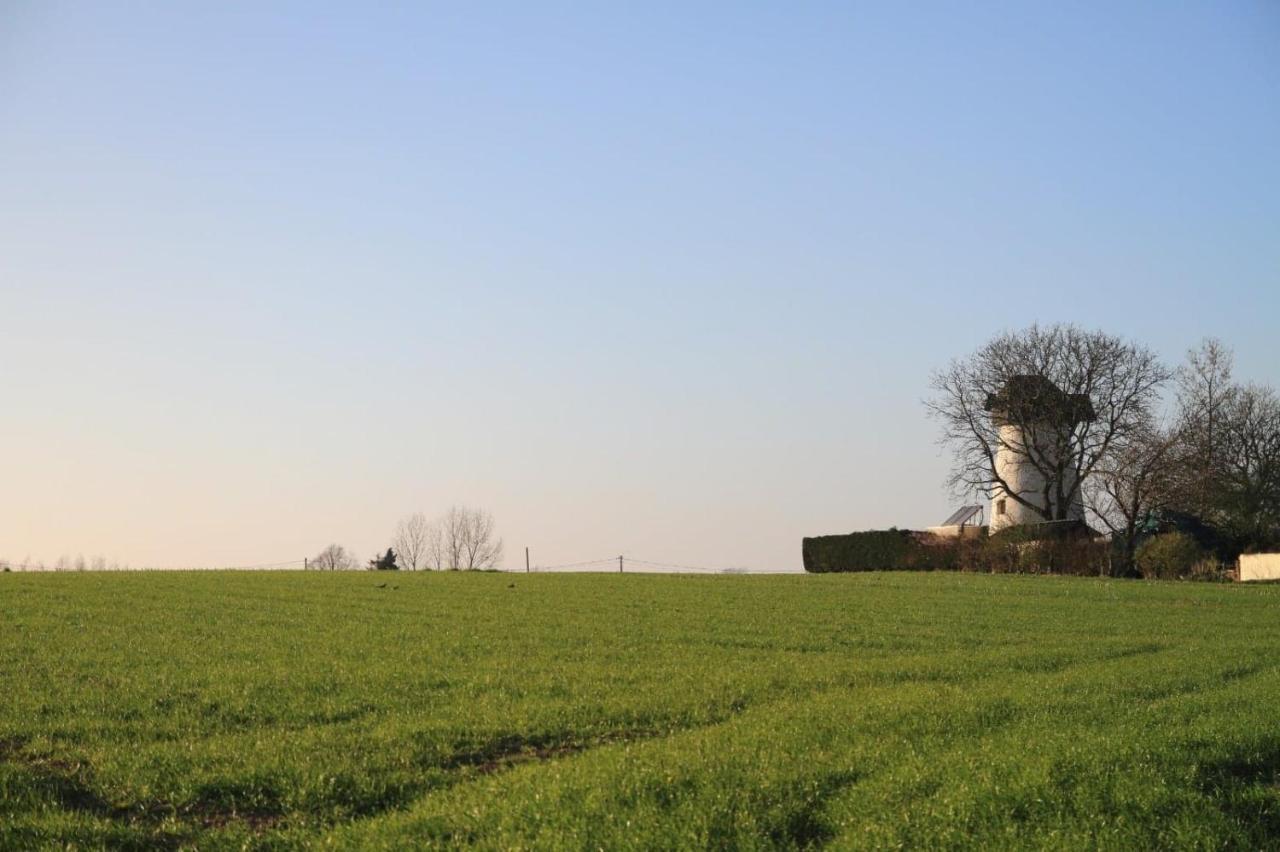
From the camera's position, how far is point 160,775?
1187cm

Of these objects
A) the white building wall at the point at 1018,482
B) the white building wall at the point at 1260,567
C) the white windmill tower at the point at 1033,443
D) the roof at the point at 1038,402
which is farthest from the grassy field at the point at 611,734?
the white building wall at the point at 1018,482

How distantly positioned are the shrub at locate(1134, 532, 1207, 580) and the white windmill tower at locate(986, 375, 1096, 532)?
1018 cm

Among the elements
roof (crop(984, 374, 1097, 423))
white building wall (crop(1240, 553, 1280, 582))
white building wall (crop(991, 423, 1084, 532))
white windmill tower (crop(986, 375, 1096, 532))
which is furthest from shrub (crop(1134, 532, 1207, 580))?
roof (crop(984, 374, 1097, 423))

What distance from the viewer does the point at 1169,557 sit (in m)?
60.8

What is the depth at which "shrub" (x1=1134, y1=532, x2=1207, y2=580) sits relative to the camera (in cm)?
6091

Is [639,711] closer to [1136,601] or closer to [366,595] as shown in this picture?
[366,595]

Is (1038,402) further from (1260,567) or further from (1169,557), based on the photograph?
(1260,567)

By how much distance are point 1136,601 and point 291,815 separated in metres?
41.4

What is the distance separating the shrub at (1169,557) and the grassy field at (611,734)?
33.6m

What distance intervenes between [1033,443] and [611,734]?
6503 centimetres

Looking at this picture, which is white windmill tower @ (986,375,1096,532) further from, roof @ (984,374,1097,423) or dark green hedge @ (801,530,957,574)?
dark green hedge @ (801,530,957,574)

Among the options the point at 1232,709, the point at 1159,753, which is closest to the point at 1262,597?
the point at 1232,709

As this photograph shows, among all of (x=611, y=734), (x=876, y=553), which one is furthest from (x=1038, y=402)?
(x=611, y=734)

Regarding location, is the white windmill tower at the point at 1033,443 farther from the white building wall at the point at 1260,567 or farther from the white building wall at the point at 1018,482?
the white building wall at the point at 1260,567
